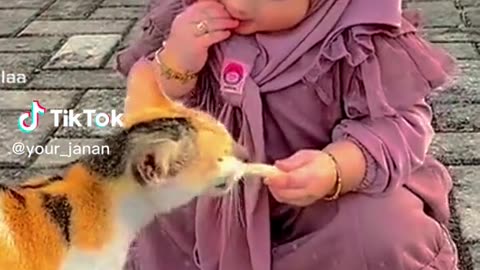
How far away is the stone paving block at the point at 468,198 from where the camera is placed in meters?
1.20

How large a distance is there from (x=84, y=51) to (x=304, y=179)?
0.77 meters

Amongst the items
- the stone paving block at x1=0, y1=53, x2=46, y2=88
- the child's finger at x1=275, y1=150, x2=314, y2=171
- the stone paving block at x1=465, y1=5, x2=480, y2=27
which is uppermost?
the child's finger at x1=275, y1=150, x2=314, y2=171

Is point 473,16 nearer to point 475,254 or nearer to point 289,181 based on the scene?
point 475,254

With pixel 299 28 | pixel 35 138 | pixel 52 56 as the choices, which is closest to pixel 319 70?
pixel 299 28

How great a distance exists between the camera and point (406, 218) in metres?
0.96

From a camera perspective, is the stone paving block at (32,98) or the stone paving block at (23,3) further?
the stone paving block at (23,3)

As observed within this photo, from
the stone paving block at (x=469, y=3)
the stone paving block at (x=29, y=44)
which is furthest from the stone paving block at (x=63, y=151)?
the stone paving block at (x=469, y=3)

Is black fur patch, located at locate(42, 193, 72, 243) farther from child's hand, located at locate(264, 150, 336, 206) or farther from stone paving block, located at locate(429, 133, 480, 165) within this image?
stone paving block, located at locate(429, 133, 480, 165)

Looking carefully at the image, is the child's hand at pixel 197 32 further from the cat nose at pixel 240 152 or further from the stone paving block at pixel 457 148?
the stone paving block at pixel 457 148

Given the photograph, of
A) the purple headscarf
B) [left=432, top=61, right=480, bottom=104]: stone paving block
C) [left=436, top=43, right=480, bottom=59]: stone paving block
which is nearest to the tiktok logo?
the purple headscarf

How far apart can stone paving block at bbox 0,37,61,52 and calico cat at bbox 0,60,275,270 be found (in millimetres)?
726

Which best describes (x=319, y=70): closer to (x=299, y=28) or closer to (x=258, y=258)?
(x=299, y=28)

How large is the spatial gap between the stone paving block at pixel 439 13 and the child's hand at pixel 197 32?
34.0 inches

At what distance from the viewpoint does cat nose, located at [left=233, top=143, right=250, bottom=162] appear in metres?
0.88
